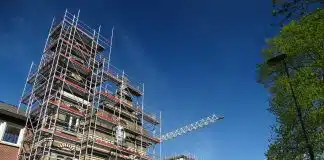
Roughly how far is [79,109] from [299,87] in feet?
69.0

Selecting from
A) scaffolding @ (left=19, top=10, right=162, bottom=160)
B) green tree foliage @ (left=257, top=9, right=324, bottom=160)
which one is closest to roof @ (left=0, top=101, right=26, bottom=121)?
scaffolding @ (left=19, top=10, right=162, bottom=160)

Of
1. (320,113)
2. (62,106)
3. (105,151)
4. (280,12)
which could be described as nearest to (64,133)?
(62,106)

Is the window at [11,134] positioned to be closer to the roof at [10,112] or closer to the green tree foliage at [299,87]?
the roof at [10,112]

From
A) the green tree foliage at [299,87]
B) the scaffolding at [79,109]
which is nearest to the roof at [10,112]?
the scaffolding at [79,109]

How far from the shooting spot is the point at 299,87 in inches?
693

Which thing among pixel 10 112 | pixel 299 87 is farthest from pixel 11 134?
pixel 299 87

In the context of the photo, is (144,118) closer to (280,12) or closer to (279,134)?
(279,134)

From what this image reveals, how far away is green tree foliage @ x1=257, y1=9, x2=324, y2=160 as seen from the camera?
1647 centimetres

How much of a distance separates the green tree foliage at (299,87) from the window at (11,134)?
19.3m

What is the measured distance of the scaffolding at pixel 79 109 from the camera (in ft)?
86.0

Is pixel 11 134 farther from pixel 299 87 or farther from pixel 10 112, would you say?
pixel 299 87

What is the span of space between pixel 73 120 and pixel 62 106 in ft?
9.34

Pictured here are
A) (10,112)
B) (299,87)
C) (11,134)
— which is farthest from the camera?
(11,134)

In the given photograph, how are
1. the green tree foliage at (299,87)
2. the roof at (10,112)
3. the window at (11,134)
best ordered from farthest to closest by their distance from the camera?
the window at (11,134) → the roof at (10,112) → the green tree foliage at (299,87)
